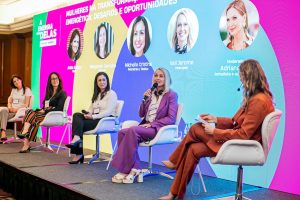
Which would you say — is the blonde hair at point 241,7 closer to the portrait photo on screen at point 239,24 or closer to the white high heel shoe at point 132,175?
the portrait photo on screen at point 239,24

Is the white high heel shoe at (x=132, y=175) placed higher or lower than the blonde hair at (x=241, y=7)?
lower

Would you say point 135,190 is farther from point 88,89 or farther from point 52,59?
point 52,59

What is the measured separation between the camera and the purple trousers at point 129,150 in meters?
4.02

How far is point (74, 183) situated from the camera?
3965 mm

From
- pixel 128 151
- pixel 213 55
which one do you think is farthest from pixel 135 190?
pixel 213 55

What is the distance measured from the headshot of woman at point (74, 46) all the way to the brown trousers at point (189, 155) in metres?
4.03

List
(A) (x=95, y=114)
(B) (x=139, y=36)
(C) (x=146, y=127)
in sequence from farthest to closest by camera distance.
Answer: (B) (x=139, y=36), (A) (x=95, y=114), (C) (x=146, y=127)

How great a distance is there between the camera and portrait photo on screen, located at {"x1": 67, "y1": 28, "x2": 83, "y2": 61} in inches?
268

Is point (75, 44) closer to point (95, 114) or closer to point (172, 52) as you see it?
point (95, 114)

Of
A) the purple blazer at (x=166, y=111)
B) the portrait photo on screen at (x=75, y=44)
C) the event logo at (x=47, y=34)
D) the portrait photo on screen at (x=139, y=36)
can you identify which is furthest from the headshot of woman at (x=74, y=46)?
the purple blazer at (x=166, y=111)

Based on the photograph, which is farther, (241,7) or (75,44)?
(75,44)

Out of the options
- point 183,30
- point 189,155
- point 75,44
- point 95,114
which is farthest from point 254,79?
point 75,44

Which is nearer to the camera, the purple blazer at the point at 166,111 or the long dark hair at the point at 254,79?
the long dark hair at the point at 254,79

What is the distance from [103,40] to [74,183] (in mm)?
2913
